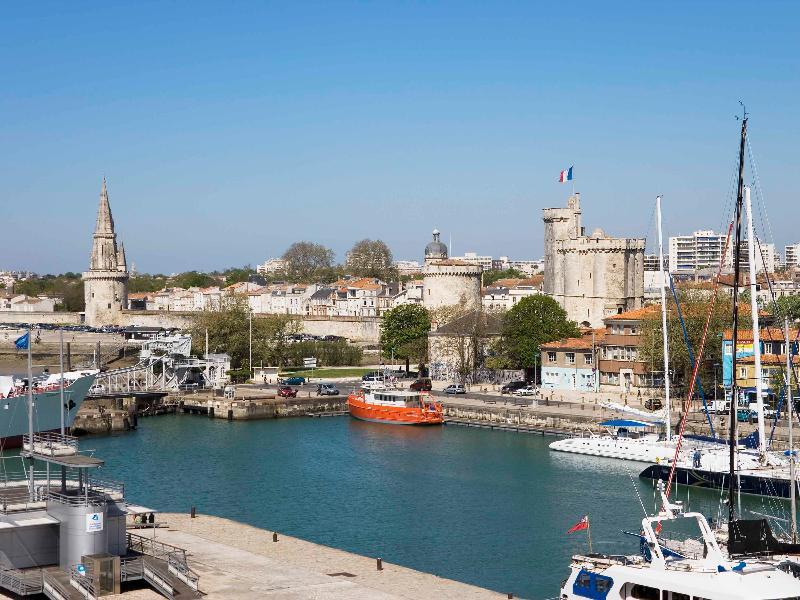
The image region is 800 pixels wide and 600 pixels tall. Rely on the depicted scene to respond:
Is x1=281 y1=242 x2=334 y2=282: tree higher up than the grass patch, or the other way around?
x1=281 y1=242 x2=334 y2=282: tree

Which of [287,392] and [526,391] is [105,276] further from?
[526,391]

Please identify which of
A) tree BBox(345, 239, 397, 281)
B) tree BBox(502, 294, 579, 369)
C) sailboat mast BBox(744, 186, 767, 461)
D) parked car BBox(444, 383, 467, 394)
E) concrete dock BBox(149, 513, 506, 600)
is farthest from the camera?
tree BBox(345, 239, 397, 281)

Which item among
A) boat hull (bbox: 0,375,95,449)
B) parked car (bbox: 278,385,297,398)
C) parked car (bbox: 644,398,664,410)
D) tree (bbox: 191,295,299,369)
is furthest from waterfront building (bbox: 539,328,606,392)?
boat hull (bbox: 0,375,95,449)

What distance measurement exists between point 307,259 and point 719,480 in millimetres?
134498

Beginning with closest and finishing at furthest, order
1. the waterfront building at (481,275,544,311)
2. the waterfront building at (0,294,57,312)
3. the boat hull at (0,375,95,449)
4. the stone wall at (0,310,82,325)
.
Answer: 1. the boat hull at (0,375,95,449)
2. the waterfront building at (481,275,544,311)
3. the stone wall at (0,310,82,325)
4. the waterfront building at (0,294,57,312)

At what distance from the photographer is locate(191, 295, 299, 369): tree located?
243ft

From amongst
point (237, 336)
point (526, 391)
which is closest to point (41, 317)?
point (237, 336)

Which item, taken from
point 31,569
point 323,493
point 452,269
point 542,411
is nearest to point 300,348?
point 452,269

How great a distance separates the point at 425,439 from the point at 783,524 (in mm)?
20325

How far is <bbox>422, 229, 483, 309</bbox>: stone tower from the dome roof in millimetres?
7549

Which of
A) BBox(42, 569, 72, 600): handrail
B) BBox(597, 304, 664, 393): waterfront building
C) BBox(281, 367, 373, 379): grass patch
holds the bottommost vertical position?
BBox(42, 569, 72, 600): handrail

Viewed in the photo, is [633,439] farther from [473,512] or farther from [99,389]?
[99,389]

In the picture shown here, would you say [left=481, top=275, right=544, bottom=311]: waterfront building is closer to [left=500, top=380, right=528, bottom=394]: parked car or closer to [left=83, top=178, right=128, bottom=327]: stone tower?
[left=83, top=178, right=128, bottom=327]: stone tower

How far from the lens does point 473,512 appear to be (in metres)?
33.3
